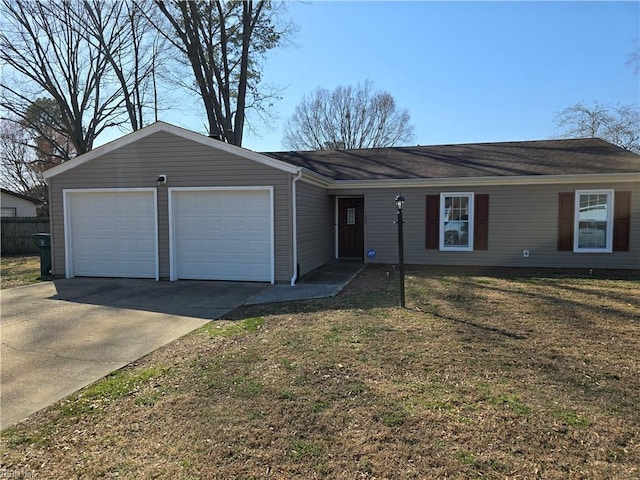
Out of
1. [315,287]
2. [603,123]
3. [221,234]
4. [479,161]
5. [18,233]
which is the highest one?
[603,123]

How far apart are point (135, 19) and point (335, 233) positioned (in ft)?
52.5

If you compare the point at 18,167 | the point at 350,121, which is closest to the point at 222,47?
the point at 350,121

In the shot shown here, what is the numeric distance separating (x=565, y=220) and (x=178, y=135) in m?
9.78

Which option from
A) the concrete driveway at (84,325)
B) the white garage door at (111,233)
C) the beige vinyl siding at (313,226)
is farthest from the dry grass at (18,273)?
the beige vinyl siding at (313,226)

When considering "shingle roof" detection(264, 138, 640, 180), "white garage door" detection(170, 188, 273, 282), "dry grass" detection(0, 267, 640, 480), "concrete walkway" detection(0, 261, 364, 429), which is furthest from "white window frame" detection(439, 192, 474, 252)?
"dry grass" detection(0, 267, 640, 480)

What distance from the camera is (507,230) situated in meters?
11.2

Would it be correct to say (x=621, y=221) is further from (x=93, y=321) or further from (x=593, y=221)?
(x=93, y=321)

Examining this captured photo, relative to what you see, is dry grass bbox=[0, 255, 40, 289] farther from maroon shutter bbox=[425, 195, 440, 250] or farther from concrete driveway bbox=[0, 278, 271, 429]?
maroon shutter bbox=[425, 195, 440, 250]

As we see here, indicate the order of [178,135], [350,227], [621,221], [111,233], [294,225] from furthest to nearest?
[350,227]
[621,221]
[111,233]
[178,135]
[294,225]

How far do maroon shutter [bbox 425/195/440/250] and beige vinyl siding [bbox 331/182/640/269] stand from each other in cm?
14

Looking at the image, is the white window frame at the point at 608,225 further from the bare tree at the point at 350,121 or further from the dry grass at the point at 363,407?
the bare tree at the point at 350,121

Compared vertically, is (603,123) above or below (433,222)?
above

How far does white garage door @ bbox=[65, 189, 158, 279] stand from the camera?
980 centimetres

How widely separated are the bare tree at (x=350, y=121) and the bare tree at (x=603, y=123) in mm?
9757
